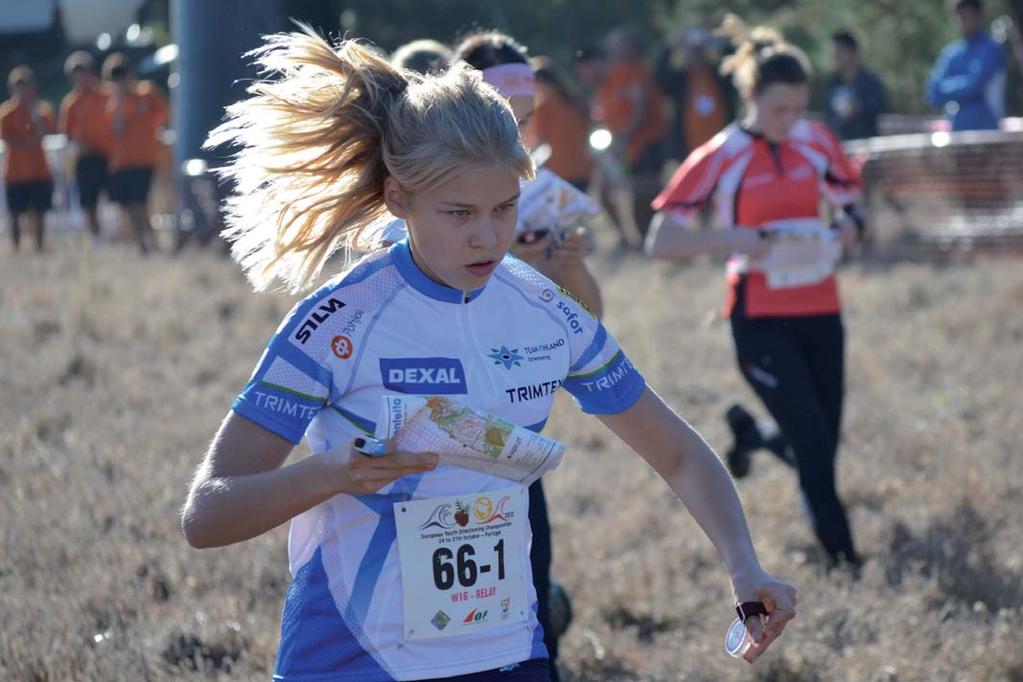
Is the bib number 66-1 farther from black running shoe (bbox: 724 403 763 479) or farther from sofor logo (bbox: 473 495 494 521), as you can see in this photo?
black running shoe (bbox: 724 403 763 479)

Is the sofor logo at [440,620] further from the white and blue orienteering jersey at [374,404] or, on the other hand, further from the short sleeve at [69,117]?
the short sleeve at [69,117]

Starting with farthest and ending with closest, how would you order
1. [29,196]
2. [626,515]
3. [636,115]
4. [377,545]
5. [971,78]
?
[29,196] → [636,115] → [971,78] → [626,515] → [377,545]

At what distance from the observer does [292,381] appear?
275cm

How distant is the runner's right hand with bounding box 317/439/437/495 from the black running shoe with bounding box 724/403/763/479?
483 cm

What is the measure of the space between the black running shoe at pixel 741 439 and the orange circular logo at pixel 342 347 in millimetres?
4583

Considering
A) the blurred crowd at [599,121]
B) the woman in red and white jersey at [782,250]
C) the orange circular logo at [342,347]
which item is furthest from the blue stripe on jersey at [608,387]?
the blurred crowd at [599,121]

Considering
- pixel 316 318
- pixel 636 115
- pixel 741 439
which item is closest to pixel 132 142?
pixel 636 115

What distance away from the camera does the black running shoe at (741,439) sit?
720 cm

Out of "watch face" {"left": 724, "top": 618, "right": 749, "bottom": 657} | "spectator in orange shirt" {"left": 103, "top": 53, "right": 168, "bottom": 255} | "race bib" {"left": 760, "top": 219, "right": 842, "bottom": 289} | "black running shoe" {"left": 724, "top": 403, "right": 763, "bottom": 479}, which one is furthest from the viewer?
"spectator in orange shirt" {"left": 103, "top": 53, "right": 168, "bottom": 255}

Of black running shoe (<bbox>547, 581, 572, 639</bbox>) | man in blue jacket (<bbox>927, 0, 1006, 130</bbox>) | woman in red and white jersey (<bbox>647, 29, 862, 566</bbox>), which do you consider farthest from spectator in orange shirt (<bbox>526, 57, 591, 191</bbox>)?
black running shoe (<bbox>547, 581, 572, 639</bbox>)

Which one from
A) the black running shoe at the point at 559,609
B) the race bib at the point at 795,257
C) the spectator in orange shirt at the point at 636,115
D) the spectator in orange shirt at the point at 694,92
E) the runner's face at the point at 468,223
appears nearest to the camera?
the runner's face at the point at 468,223

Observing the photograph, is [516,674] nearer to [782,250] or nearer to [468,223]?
[468,223]

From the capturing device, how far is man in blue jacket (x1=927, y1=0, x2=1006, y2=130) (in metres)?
13.6

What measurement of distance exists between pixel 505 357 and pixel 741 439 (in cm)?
450
